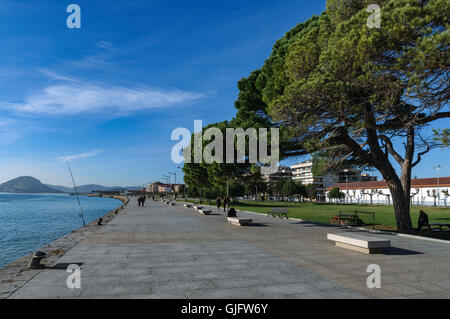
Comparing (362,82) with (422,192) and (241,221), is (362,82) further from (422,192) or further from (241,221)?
(422,192)

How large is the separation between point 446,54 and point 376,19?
2367 millimetres

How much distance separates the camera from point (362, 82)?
1138cm

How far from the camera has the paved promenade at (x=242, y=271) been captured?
554cm

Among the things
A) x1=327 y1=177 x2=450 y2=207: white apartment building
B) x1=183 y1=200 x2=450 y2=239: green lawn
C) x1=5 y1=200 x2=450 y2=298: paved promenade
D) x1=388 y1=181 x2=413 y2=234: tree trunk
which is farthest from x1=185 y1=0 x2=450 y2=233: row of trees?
x1=327 y1=177 x2=450 y2=207: white apartment building

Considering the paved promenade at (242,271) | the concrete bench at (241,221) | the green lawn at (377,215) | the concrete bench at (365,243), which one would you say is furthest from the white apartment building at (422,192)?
the paved promenade at (242,271)

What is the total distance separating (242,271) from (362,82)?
26.3ft

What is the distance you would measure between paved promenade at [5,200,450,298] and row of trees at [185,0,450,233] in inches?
195

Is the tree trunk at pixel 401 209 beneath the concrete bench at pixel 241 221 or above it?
above

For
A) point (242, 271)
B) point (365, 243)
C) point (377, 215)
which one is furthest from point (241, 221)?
point (377, 215)

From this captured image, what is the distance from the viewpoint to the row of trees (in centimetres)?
977

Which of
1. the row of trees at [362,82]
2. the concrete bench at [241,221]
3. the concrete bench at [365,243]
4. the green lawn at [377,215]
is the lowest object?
the green lawn at [377,215]

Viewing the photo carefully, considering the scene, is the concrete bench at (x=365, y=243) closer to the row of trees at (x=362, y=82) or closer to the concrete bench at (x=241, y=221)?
the row of trees at (x=362, y=82)

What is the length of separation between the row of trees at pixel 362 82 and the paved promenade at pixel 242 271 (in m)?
4.94

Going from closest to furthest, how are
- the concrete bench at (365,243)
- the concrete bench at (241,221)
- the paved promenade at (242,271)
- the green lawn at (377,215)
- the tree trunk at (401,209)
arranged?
the paved promenade at (242,271) → the concrete bench at (365,243) → the tree trunk at (401,209) → the concrete bench at (241,221) → the green lawn at (377,215)
